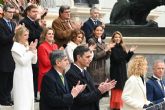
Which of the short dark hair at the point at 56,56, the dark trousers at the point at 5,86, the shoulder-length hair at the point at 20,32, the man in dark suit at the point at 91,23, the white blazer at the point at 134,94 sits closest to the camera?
the short dark hair at the point at 56,56

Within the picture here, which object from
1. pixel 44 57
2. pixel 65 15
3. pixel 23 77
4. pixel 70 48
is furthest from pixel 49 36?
pixel 23 77

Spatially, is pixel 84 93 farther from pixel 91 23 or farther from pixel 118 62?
pixel 91 23

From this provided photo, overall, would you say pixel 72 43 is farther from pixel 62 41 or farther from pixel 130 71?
pixel 130 71

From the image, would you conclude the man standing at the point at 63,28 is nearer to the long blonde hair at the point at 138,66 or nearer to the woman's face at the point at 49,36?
the woman's face at the point at 49,36

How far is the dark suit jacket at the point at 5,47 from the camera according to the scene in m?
9.28

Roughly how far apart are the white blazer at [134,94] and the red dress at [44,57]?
1932 millimetres

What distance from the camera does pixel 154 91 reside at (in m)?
7.68

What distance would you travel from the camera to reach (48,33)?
30.2ft

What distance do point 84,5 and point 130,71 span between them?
12.6 metres

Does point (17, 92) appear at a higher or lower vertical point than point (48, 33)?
lower

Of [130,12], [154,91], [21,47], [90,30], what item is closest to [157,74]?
[154,91]

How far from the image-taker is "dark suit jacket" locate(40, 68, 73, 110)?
21.2 feet

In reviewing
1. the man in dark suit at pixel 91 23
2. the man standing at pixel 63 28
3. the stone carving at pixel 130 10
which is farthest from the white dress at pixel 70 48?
the stone carving at pixel 130 10

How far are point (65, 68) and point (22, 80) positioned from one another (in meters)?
1.52
